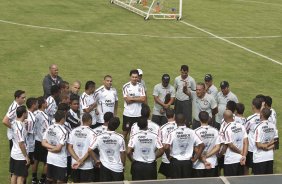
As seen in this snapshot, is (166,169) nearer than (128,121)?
Yes

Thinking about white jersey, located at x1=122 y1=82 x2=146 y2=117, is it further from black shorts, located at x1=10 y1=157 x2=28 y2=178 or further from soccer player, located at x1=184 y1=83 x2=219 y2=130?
black shorts, located at x1=10 y1=157 x2=28 y2=178

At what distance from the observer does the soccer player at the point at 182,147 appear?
12070mm

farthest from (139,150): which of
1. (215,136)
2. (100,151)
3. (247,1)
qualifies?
(247,1)

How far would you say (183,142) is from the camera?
12.1 metres

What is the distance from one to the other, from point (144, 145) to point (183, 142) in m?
0.78

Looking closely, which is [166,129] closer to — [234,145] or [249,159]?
[234,145]

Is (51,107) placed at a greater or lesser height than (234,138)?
greater

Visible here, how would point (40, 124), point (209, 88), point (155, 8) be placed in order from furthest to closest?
point (155, 8) → point (209, 88) → point (40, 124)

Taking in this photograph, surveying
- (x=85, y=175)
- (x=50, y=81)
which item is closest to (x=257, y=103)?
(x=85, y=175)

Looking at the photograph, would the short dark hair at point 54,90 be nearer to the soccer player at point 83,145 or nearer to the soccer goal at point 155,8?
the soccer player at point 83,145

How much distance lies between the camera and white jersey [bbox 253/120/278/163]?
41.6 feet

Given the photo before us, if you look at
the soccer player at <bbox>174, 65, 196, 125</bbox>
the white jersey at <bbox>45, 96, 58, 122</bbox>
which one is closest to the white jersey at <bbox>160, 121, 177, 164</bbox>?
the white jersey at <bbox>45, 96, 58, 122</bbox>

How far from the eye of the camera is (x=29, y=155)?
13234mm

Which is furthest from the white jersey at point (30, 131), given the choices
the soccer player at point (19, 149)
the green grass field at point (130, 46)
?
the green grass field at point (130, 46)
